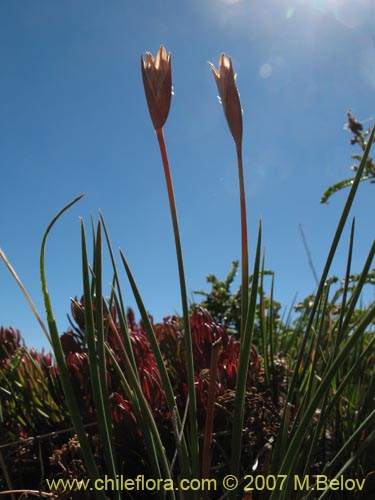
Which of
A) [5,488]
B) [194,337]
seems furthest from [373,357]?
[5,488]

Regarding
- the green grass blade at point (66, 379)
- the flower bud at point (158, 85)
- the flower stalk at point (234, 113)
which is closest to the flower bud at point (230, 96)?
the flower stalk at point (234, 113)

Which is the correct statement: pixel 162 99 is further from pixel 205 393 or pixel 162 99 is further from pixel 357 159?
pixel 357 159

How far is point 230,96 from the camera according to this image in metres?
0.89

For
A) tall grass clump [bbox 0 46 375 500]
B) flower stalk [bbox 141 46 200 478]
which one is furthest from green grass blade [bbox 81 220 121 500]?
flower stalk [bbox 141 46 200 478]

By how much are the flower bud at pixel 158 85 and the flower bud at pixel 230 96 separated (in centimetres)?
11

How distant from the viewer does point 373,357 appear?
1688 mm

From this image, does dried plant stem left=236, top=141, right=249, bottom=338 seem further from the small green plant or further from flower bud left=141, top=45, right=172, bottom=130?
the small green plant

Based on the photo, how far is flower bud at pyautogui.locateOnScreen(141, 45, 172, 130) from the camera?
862 mm

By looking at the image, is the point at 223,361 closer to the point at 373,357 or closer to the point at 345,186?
the point at 373,357

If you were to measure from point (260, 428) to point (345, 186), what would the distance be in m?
1.96

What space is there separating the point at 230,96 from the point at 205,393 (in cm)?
88

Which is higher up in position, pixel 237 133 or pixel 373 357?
pixel 237 133

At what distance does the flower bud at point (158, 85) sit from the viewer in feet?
2.83

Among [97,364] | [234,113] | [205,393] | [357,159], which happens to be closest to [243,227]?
[234,113]
